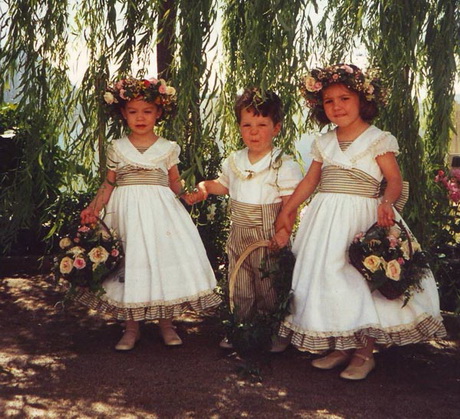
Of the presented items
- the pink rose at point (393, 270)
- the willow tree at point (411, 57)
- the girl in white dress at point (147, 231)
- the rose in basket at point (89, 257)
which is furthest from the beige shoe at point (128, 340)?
the willow tree at point (411, 57)

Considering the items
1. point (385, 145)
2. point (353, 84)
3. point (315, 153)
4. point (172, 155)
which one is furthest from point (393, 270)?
point (172, 155)

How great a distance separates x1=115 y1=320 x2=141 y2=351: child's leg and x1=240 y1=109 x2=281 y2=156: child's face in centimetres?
111

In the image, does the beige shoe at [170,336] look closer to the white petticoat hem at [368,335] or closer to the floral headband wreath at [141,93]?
the white petticoat hem at [368,335]

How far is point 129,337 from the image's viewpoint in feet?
11.5

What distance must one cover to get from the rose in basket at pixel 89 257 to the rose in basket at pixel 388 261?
3.90 feet

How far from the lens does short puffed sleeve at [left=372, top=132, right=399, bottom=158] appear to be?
3.15 metres

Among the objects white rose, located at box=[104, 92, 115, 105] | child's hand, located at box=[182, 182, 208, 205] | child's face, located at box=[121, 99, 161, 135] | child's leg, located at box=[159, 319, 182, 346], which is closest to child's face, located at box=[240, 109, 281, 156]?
child's hand, located at box=[182, 182, 208, 205]

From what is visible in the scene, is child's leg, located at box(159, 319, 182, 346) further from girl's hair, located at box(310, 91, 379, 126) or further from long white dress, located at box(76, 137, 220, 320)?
girl's hair, located at box(310, 91, 379, 126)

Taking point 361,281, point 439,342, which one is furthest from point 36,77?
point 439,342

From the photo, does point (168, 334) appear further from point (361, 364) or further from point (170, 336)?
point (361, 364)

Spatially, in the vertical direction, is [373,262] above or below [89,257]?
above

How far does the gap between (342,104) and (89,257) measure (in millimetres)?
1432

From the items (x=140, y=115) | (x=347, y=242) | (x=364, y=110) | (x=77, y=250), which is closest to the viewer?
(x=347, y=242)

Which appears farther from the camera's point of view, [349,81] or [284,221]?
[284,221]
